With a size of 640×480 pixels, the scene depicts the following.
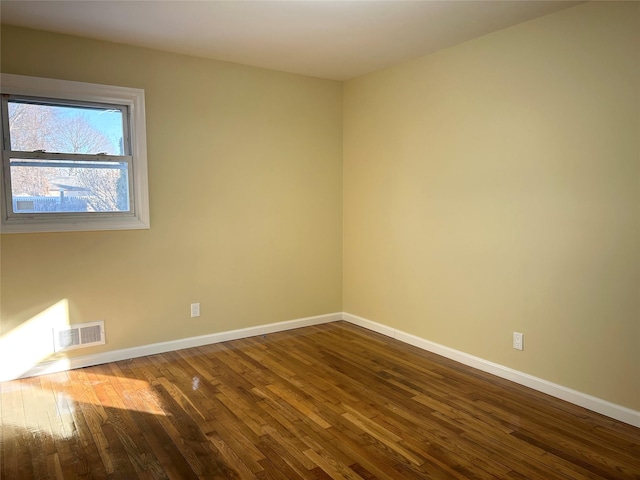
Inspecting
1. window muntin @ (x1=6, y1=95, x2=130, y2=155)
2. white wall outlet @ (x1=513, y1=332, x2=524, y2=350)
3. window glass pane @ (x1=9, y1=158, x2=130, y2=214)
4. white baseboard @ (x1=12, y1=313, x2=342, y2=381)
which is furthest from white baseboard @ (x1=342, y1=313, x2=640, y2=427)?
window muntin @ (x1=6, y1=95, x2=130, y2=155)

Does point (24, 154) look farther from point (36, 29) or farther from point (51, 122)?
point (36, 29)

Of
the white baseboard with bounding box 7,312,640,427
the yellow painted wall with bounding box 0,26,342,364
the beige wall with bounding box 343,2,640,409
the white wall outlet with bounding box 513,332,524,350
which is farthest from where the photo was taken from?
the yellow painted wall with bounding box 0,26,342,364

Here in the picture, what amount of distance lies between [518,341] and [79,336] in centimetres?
332

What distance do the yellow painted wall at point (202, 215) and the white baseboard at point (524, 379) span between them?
103 cm

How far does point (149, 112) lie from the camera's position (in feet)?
12.5

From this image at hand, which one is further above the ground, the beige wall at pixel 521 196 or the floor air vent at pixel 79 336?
the beige wall at pixel 521 196

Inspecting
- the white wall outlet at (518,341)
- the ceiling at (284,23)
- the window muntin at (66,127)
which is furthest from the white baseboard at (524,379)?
the window muntin at (66,127)

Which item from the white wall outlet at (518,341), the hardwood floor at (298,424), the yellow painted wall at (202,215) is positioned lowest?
the hardwood floor at (298,424)

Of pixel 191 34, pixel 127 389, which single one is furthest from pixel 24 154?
pixel 127 389

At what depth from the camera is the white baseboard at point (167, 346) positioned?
140 inches

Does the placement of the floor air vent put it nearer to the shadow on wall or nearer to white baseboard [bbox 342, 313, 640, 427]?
the shadow on wall

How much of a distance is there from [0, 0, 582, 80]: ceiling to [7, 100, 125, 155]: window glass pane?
559 millimetres

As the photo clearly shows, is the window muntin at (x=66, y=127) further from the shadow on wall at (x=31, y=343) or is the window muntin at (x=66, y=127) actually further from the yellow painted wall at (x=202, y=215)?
the shadow on wall at (x=31, y=343)

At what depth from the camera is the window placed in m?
3.38
